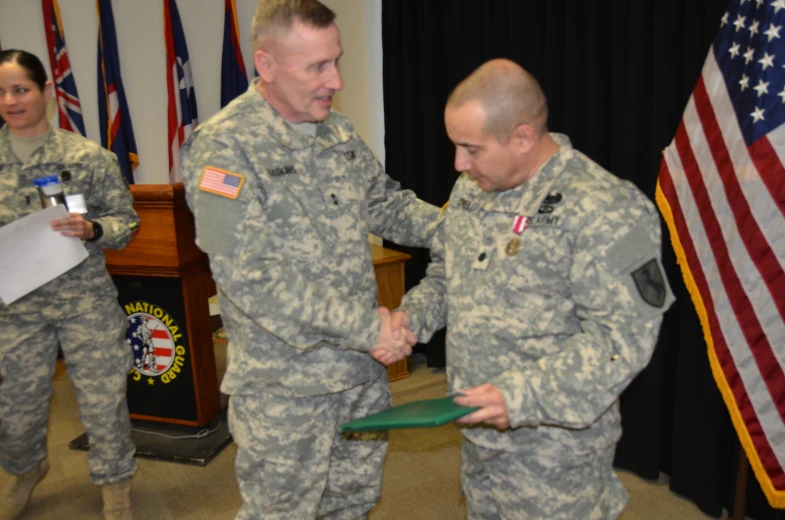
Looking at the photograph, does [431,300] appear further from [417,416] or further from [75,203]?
[75,203]

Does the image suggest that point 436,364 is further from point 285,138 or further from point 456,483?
point 285,138

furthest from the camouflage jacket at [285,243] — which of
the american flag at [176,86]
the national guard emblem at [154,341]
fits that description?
the american flag at [176,86]

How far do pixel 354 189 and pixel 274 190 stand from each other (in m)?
0.26

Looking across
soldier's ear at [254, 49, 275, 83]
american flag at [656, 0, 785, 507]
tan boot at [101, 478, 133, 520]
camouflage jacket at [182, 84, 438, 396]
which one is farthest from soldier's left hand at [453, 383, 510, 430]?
tan boot at [101, 478, 133, 520]

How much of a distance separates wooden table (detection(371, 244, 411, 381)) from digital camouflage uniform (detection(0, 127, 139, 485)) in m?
1.76

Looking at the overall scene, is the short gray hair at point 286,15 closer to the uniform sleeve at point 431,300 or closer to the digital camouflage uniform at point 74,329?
the uniform sleeve at point 431,300

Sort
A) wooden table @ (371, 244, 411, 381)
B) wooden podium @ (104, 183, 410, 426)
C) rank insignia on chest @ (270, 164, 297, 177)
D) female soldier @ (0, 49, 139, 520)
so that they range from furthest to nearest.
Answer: wooden table @ (371, 244, 411, 381)
wooden podium @ (104, 183, 410, 426)
female soldier @ (0, 49, 139, 520)
rank insignia on chest @ (270, 164, 297, 177)

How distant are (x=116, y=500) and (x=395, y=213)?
1.66 m

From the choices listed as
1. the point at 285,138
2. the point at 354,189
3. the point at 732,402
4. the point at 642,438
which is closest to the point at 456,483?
the point at 642,438

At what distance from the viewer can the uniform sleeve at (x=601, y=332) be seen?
1.30 m

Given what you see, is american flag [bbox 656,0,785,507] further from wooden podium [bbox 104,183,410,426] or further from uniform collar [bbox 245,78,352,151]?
wooden podium [bbox 104,183,410,426]

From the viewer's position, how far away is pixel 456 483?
2.89 metres

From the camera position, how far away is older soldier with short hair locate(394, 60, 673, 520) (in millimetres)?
1316

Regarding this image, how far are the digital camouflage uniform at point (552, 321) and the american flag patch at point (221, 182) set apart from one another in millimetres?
531
